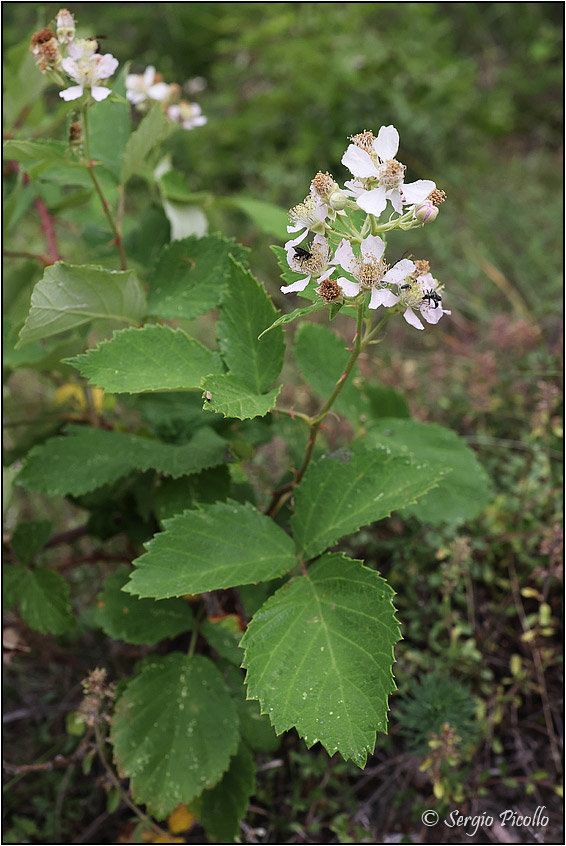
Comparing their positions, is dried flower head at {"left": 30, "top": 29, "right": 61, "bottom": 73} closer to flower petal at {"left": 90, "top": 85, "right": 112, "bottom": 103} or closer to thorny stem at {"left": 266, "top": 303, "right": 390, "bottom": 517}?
flower petal at {"left": 90, "top": 85, "right": 112, "bottom": 103}

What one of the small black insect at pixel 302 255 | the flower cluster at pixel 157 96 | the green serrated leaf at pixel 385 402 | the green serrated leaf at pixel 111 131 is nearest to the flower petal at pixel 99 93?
the green serrated leaf at pixel 111 131

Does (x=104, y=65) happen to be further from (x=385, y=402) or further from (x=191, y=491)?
(x=385, y=402)

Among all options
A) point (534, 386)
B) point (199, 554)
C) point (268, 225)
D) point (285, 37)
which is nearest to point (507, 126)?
point (285, 37)

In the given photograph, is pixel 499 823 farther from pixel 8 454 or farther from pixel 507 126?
pixel 507 126

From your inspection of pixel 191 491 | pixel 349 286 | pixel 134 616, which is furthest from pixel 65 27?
pixel 134 616

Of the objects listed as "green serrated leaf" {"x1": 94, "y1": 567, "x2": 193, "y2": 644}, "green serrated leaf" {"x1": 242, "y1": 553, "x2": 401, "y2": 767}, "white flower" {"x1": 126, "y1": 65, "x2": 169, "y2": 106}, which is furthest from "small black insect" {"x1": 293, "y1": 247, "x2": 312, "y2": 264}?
"white flower" {"x1": 126, "y1": 65, "x2": 169, "y2": 106}

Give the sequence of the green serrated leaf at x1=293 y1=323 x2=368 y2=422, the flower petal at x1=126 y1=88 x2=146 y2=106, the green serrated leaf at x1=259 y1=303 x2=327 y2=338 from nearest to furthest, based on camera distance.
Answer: the green serrated leaf at x1=259 y1=303 x2=327 y2=338 → the green serrated leaf at x1=293 y1=323 x2=368 y2=422 → the flower petal at x1=126 y1=88 x2=146 y2=106
